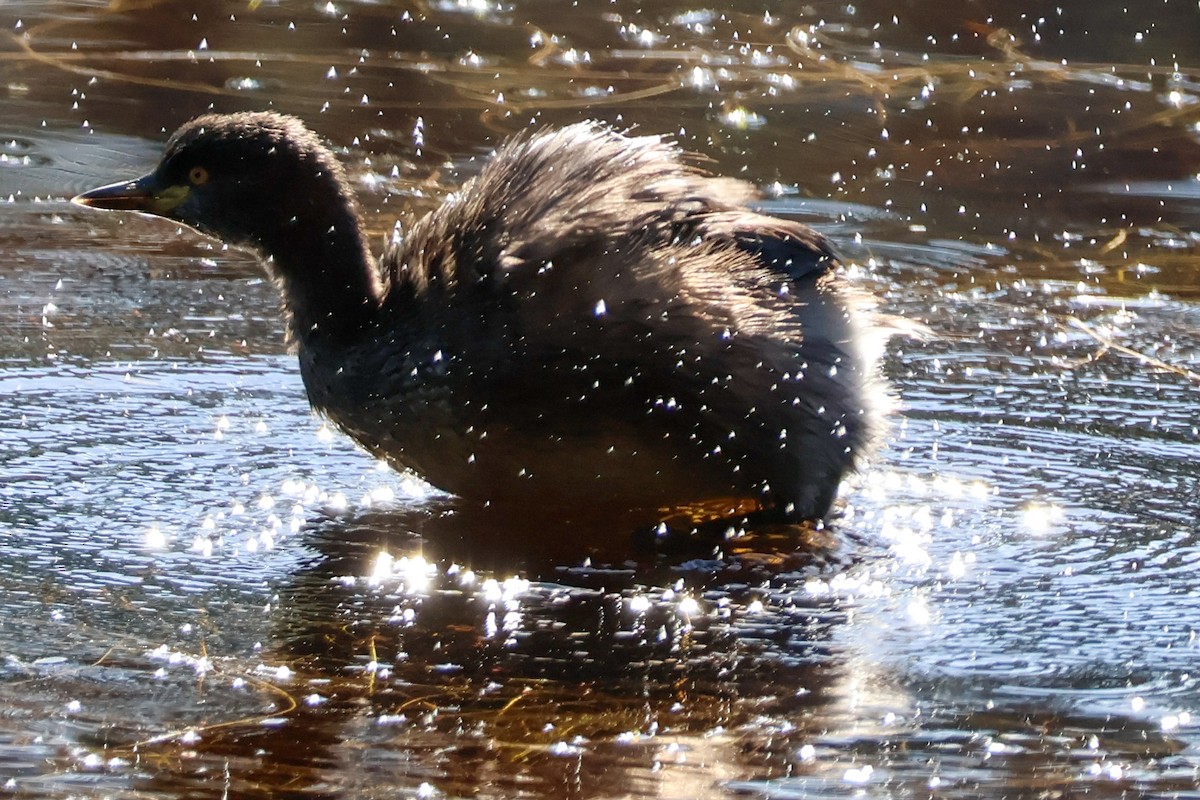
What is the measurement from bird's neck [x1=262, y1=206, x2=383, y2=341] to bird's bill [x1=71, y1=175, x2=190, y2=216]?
0.94ft

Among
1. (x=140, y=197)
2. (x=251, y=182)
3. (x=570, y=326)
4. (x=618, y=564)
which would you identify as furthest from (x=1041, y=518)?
(x=140, y=197)

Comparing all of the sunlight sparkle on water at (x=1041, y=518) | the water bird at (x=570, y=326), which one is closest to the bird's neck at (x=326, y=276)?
the water bird at (x=570, y=326)

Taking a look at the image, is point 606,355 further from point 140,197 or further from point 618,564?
point 140,197

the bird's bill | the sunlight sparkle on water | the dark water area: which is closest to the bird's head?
the bird's bill

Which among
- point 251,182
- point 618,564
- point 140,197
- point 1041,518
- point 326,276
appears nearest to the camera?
point 618,564

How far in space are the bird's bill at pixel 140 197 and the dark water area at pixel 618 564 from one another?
497 mm

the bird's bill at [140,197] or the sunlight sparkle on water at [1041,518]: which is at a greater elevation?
the bird's bill at [140,197]

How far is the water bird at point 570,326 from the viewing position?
4.50 metres

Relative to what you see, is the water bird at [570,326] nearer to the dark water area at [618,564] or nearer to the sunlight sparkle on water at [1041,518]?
the dark water area at [618,564]

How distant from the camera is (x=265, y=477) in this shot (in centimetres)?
473

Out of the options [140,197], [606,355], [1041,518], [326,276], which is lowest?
[1041,518]

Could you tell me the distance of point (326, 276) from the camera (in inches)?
195

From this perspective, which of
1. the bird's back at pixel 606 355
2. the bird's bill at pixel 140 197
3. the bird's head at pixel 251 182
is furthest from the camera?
the bird's bill at pixel 140 197

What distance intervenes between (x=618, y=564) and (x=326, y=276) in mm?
1184
